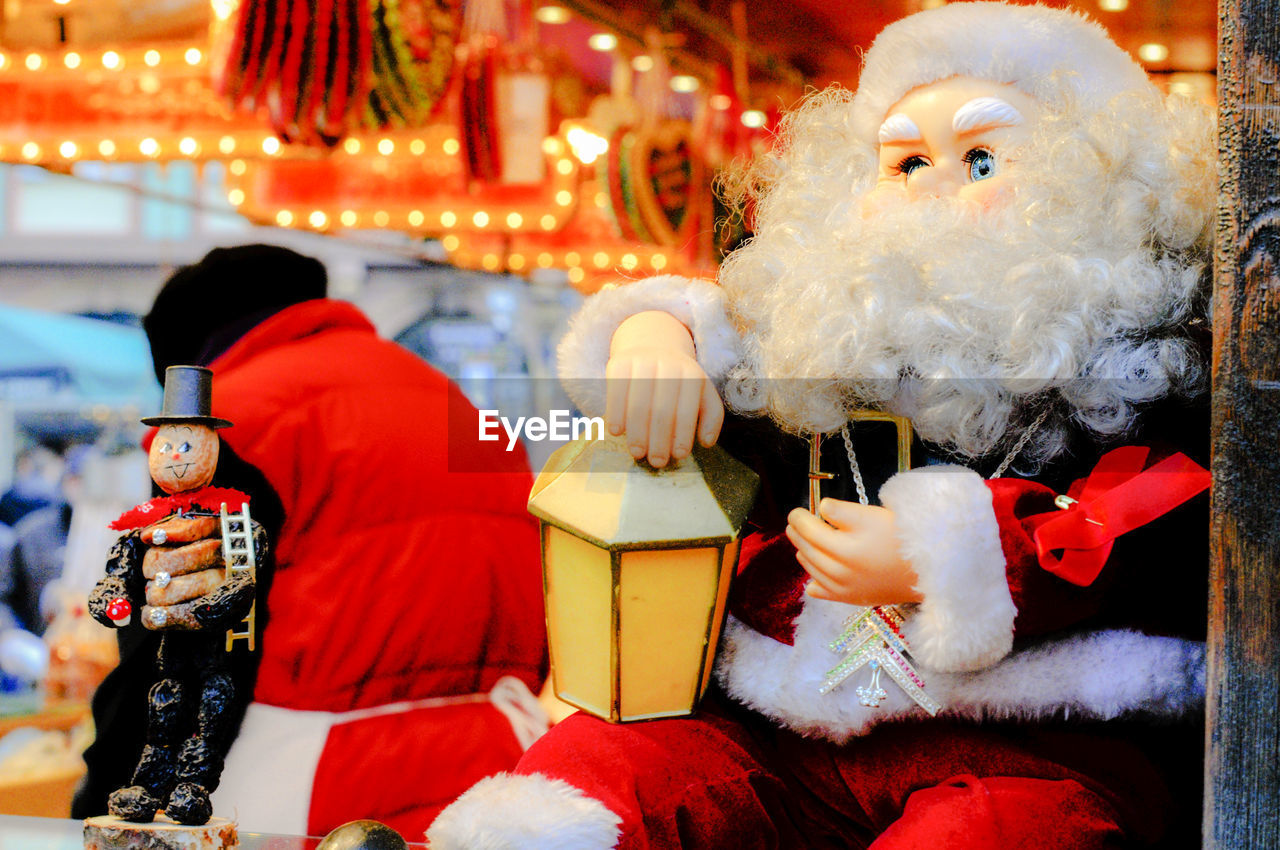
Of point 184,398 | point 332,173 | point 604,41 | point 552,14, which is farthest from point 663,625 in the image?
point 604,41

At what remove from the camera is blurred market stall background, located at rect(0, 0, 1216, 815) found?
230 centimetres

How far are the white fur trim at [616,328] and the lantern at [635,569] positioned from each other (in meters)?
0.08

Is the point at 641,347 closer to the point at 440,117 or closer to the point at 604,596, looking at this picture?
the point at 604,596

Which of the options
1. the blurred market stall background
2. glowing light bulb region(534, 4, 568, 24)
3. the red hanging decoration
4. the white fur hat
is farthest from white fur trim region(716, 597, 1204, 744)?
glowing light bulb region(534, 4, 568, 24)

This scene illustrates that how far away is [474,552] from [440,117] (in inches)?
73.0

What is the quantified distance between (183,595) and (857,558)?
64 centimetres

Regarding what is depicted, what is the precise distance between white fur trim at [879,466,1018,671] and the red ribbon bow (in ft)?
0.15

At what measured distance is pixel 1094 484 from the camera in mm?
859

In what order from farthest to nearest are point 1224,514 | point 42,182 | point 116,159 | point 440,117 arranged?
point 42,182 → point 440,117 → point 116,159 → point 1224,514

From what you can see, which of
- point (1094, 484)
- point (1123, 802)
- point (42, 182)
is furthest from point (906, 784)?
point (42, 182)

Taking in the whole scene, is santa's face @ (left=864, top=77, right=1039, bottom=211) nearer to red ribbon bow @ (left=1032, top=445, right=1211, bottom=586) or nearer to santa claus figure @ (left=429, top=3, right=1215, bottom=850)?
santa claus figure @ (left=429, top=3, right=1215, bottom=850)

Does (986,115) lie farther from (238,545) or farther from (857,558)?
(238,545)

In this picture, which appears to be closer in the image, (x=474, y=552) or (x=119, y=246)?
(x=474, y=552)

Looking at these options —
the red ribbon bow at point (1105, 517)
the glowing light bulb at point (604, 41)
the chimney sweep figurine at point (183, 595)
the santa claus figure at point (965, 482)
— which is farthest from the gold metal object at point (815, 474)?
the glowing light bulb at point (604, 41)
